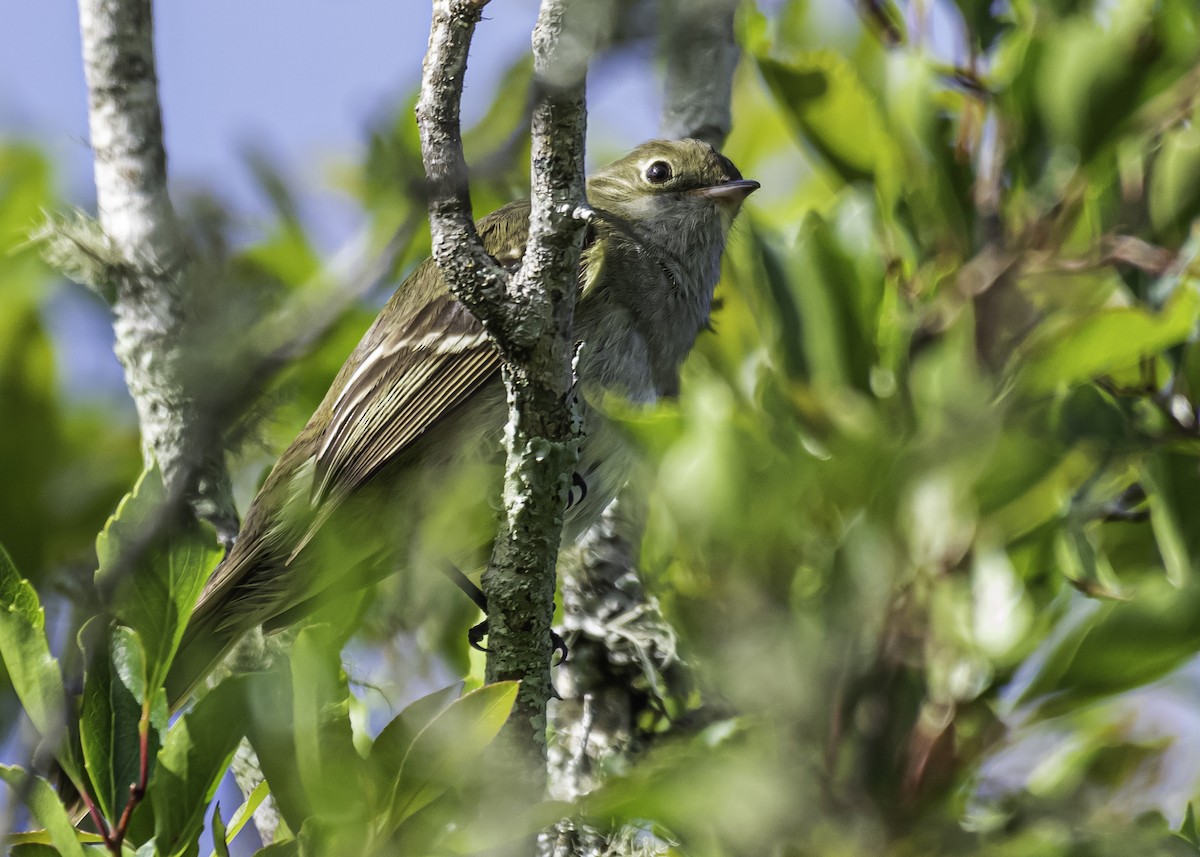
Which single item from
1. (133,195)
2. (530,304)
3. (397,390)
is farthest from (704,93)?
(530,304)

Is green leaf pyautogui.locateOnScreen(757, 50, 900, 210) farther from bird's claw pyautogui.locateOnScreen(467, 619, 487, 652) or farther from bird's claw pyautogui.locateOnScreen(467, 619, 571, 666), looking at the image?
bird's claw pyautogui.locateOnScreen(467, 619, 487, 652)

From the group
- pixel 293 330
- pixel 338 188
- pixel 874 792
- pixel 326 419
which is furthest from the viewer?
pixel 338 188

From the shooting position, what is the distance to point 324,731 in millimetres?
1906

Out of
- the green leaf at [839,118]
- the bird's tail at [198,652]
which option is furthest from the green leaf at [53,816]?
the green leaf at [839,118]

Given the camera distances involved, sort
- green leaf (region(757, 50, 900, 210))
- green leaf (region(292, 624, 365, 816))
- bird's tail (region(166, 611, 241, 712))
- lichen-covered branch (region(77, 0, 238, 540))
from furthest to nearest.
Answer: lichen-covered branch (region(77, 0, 238, 540))
bird's tail (region(166, 611, 241, 712))
green leaf (region(757, 50, 900, 210))
green leaf (region(292, 624, 365, 816))

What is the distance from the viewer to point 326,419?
12.5ft

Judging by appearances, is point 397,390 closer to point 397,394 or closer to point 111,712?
point 397,394

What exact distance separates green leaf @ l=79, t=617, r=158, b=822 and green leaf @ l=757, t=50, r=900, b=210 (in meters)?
1.64

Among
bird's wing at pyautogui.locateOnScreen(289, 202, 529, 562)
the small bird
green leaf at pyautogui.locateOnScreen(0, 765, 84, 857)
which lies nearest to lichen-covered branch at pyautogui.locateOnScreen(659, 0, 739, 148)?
the small bird

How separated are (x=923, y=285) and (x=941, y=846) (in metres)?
1.16

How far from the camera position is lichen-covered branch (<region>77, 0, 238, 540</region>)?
340 cm

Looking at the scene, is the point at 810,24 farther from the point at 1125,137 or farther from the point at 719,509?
the point at 719,509

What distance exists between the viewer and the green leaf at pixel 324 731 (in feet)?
6.10

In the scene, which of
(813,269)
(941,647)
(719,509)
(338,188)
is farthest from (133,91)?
(941,647)
